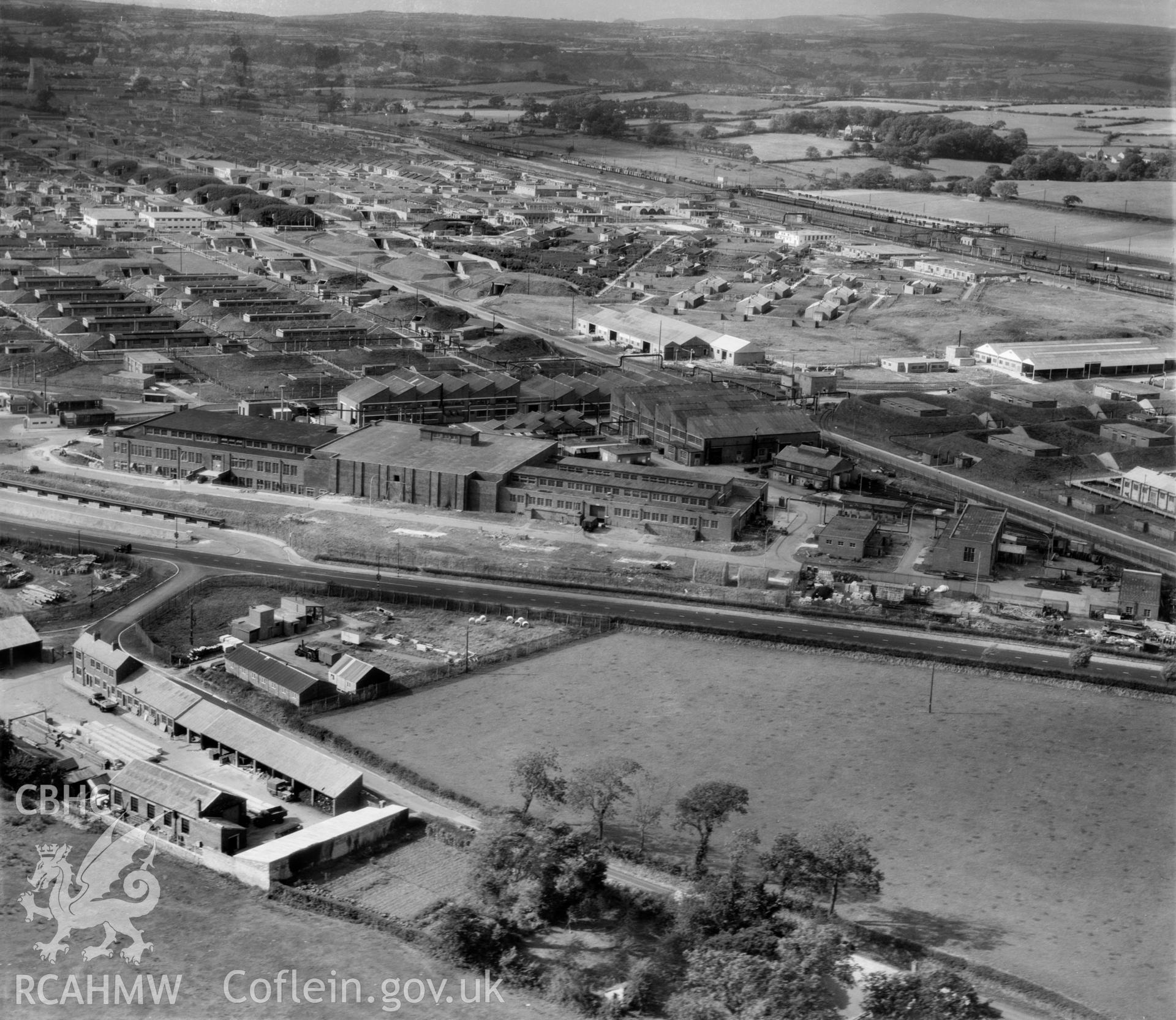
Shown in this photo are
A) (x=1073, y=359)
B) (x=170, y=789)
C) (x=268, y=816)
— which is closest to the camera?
(x=170, y=789)

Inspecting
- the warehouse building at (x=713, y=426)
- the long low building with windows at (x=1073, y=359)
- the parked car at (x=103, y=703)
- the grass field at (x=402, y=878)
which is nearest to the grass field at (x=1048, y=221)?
the long low building with windows at (x=1073, y=359)

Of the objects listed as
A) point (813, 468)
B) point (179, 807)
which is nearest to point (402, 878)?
point (179, 807)

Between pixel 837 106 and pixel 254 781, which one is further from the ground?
pixel 837 106

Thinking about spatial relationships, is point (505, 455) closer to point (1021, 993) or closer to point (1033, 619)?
point (1033, 619)

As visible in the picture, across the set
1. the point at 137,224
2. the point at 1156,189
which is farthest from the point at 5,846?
the point at 1156,189

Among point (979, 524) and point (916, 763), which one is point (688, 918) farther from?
point (979, 524)

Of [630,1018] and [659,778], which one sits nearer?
[630,1018]

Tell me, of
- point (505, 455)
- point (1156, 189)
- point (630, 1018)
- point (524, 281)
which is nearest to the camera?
point (630, 1018)

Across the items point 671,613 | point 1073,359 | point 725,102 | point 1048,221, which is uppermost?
point 725,102
